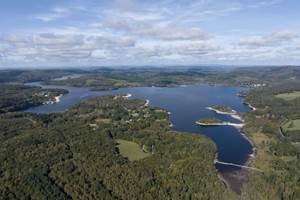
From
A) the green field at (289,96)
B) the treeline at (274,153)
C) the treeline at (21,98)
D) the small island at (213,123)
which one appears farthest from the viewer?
the green field at (289,96)

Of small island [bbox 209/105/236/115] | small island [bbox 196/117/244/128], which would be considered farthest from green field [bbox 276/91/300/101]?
small island [bbox 196/117/244/128]

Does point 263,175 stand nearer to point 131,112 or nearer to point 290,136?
point 290,136

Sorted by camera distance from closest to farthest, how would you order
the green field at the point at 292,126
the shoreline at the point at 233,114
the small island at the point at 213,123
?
the green field at the point at 292,126
the small island at the point at 213,123
the shoreline at the point at 233,114

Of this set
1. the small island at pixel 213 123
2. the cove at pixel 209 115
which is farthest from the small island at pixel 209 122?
the cove at pixel 209 115

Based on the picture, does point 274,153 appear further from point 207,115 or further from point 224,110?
point 224,110

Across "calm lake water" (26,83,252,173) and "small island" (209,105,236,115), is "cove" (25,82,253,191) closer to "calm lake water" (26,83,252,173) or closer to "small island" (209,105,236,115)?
"calm lake water" (26,83,252,173)

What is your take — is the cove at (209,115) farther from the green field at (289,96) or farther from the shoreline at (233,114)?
the green field at (289,96)
